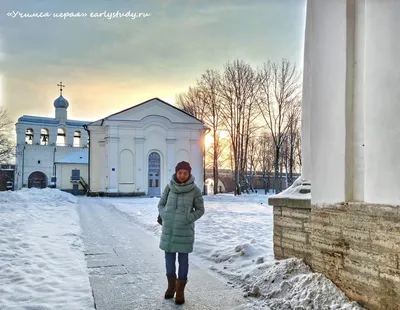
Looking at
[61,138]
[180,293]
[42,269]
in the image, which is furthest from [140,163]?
[180,293]

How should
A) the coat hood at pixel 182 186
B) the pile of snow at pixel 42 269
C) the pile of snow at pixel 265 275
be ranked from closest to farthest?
the pile of snow at pixel 265 275 → the pile of snow at pixel 42 269 → the coat hood at pixel 182 186

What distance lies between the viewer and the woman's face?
5.14 meters

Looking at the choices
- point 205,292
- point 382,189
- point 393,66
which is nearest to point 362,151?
point 382,189

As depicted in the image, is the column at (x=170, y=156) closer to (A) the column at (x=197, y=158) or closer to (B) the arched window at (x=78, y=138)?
(A) the column at (x=197, y=158)

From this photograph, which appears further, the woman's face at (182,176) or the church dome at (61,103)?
the church dome at (61,103)

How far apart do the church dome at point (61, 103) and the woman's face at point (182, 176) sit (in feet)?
185

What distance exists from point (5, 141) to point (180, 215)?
45.7 meters

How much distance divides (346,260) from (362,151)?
1181 mm

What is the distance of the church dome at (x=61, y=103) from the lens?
57.8 meters

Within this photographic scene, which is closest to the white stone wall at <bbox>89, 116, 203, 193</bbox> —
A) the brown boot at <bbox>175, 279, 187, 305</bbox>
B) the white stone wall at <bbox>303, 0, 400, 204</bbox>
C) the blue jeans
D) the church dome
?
the church dome

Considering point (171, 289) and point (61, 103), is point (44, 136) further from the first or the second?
point (171, 289)

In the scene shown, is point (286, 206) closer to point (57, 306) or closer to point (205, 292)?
point (205, 292)

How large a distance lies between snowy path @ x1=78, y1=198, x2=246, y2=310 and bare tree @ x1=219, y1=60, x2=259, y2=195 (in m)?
27.6

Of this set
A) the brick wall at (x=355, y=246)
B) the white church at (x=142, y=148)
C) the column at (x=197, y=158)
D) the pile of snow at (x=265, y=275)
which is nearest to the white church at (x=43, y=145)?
the white church at (x=142, y=148)
